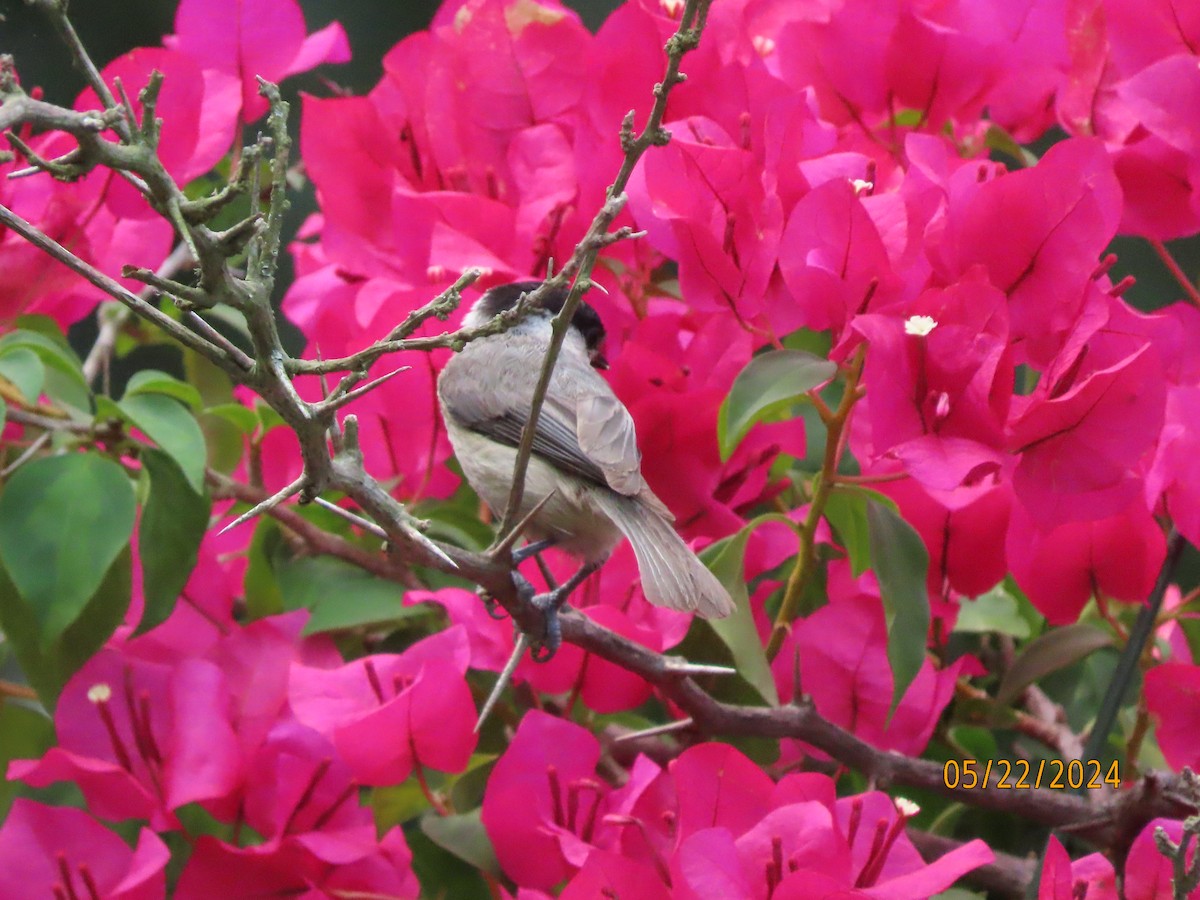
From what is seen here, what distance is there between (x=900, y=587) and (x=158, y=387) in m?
0.52

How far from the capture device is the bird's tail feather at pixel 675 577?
771mm

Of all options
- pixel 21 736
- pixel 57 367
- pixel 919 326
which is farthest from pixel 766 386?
pixel 21 736

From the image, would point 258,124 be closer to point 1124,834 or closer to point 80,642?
point 80,642

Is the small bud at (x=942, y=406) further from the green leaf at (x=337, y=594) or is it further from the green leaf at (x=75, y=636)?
the green leaf at (x=75, y=636)

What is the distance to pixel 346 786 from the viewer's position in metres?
0.85

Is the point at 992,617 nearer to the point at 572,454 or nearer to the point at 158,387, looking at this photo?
the point at 572,454

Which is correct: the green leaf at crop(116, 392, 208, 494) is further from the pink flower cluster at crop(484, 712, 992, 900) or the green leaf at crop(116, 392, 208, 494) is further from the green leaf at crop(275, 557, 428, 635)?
the pink flower cluster at crop(484, 712, 992, 900)

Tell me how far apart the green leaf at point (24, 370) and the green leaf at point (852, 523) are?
1.72ft

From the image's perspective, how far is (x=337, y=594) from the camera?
0.93 m

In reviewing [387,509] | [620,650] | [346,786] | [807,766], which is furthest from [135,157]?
[807,766]

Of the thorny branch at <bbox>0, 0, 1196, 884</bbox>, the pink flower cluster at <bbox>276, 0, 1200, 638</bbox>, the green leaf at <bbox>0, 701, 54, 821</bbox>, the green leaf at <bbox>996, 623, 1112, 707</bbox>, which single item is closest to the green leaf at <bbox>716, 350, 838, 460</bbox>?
the pink flower cluster at <bbox>276, 0, 1200, 638</bbox>

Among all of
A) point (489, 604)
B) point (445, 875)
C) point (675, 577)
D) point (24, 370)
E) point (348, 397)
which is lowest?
point (445, 875)

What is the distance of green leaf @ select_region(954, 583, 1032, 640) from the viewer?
982 mm
